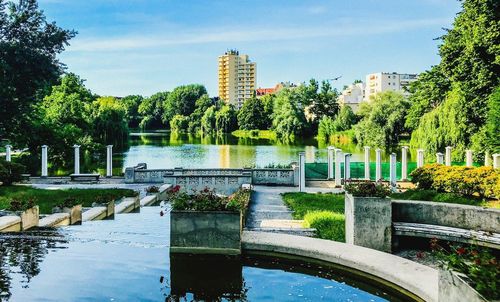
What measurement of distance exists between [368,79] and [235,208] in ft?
544

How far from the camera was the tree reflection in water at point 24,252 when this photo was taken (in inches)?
303

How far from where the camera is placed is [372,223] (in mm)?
9250

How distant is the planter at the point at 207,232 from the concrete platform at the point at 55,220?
5.20 metres

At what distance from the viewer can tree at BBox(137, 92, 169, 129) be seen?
163750mm

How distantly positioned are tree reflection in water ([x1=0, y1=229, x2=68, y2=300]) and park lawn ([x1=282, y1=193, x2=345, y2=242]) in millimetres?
5696

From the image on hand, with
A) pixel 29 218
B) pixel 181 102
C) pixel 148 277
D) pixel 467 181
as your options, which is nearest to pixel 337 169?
pixel 467 181

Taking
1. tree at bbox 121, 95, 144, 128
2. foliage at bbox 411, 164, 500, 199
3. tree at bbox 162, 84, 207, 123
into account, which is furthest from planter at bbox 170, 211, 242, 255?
tree at bbox 121, 95, 144, 128

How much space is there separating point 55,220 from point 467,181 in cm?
1439

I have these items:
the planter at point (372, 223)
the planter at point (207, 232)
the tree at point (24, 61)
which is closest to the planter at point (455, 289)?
the planter at point (207, 232)

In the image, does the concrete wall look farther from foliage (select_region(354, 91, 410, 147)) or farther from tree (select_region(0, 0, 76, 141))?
foliage (select_region(354, 91, 410, 147))

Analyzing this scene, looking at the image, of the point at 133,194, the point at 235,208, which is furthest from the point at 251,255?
the point at 133,194

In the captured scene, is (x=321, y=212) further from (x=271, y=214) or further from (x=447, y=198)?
(x=447, y=198)

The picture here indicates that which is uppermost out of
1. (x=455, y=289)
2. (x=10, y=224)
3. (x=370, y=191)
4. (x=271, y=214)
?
(x=370, y=191)

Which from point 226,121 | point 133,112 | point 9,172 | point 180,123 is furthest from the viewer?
point 133,112
